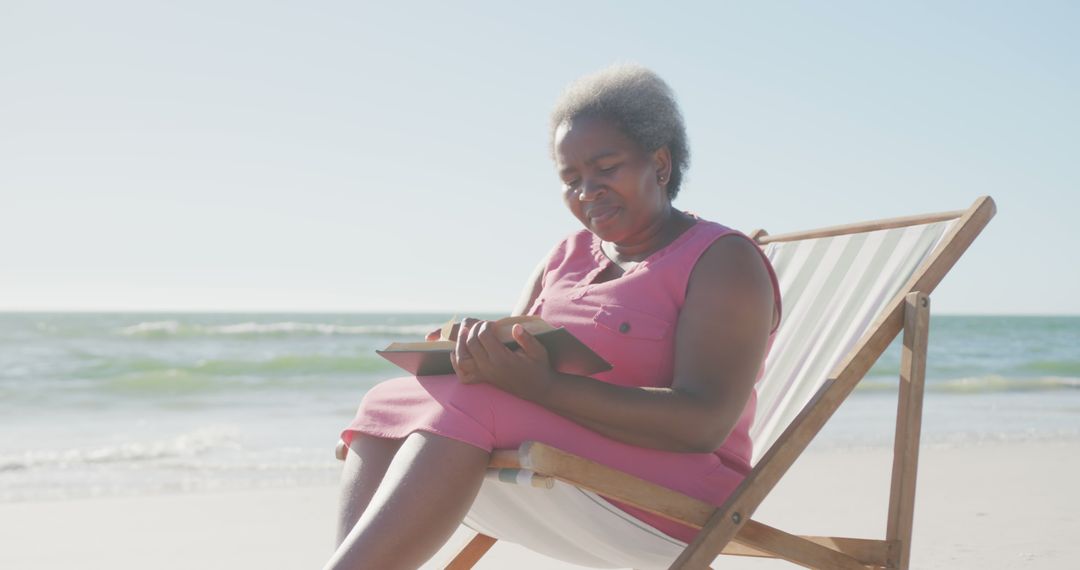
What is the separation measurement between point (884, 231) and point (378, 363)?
1563 centimetres

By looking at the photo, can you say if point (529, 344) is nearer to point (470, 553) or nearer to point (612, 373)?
point (612, 373)

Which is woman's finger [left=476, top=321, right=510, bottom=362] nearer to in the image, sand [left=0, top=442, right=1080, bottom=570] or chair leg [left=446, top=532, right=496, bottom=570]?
chair leg [left=446, top=532, right=496, bottom=570]

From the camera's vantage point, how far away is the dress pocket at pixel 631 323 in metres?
2.14

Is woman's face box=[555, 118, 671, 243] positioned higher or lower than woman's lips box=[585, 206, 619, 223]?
higher

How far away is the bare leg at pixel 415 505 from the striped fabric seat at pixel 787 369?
3.0 inches

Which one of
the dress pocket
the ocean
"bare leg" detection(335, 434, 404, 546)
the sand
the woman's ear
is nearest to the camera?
"bare leg" detection(335, 434, 404, 546)

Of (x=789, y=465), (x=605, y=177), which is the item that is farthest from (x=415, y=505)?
(x=605, y=177)

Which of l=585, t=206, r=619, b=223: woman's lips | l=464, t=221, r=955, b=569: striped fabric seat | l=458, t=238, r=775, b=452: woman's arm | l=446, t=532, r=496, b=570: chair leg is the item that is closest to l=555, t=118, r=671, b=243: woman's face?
l=585, t=206, r=619, b=223: woman's lips

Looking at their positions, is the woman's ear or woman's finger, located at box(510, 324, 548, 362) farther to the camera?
the woman's ear

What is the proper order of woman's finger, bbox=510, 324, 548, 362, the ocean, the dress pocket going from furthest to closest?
the ocean < the dress pocket < woman's finger, bbox=510, 324, 548, 362

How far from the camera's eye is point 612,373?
7.20 feet

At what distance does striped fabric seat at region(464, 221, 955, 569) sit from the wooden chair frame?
10cm

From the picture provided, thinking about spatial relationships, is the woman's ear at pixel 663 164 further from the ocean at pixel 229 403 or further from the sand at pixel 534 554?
the ocean at pixel 229 403

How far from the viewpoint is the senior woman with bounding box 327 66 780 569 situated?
1.89 metres
